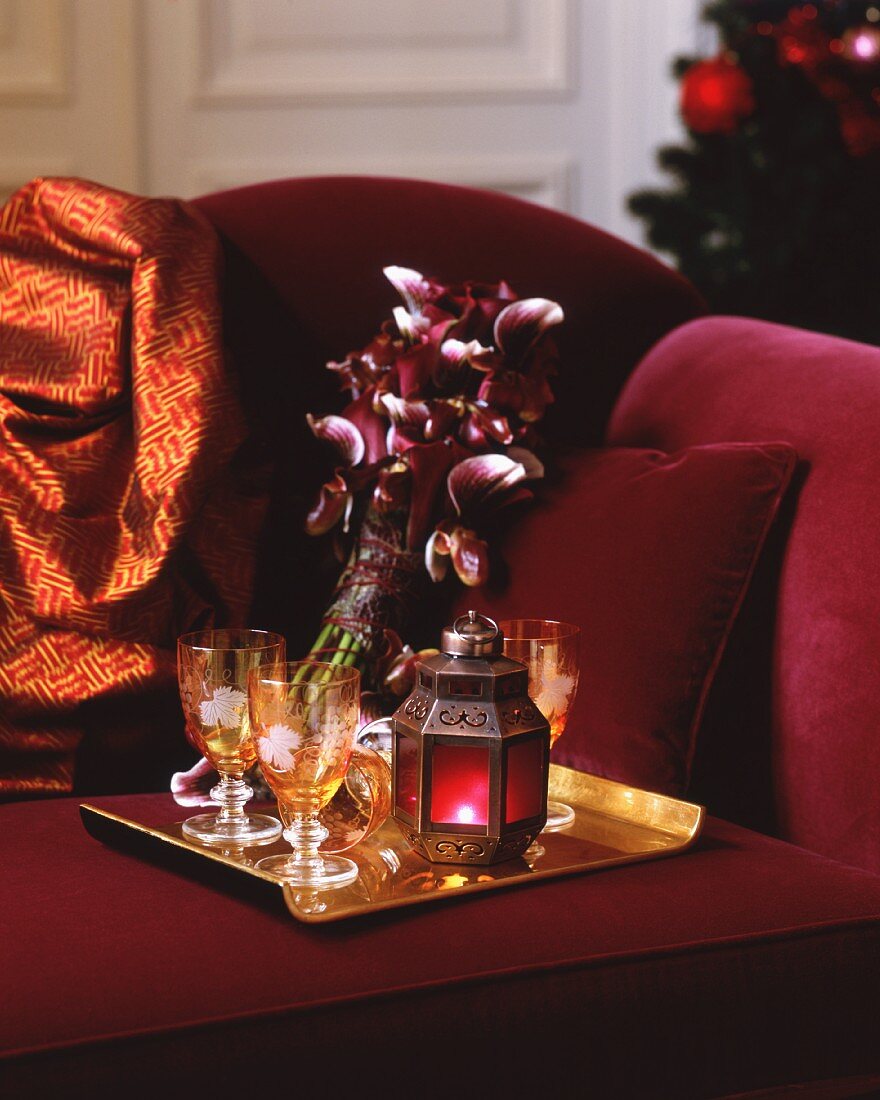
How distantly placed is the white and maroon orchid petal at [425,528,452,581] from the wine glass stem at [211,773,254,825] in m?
0.32

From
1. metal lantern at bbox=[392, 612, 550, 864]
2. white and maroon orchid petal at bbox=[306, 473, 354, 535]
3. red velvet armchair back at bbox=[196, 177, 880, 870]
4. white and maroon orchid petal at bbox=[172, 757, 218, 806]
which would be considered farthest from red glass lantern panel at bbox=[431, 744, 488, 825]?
white and maroon orchid petal at bbox=[306, 473, 354, 535]

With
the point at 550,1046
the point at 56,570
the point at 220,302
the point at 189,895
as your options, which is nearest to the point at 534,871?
the point at 550,1046

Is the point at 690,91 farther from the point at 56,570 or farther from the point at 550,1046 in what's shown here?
the point at 550,1046

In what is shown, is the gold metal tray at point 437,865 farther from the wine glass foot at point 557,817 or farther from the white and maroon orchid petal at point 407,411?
the white and maroon orchid petal at point 407,411

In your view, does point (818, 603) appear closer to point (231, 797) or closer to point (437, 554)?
point (437, 554)

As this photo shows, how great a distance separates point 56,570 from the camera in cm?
115

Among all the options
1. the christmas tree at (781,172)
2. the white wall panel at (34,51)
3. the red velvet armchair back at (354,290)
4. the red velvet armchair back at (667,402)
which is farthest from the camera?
the white wall panel at (34,51)

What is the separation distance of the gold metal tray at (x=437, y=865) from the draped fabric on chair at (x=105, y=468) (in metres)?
0.24

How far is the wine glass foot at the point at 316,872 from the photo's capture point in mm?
830

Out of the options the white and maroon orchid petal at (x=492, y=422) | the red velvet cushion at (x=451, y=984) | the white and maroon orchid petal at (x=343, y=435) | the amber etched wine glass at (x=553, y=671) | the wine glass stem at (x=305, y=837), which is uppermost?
the white and maroon orchid petal at (x=492, y=422)

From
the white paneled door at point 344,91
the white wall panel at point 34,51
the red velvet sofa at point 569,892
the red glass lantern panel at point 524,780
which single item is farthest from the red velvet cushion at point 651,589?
the white wall panel at point 34,51

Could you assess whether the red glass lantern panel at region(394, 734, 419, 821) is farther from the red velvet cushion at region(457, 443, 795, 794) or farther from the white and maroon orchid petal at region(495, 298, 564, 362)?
the white and maroon orchid petal at region(495, 298, 564, 362)

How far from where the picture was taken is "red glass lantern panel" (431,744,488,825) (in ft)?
2.80

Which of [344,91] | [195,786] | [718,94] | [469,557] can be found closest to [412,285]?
[469,557]
